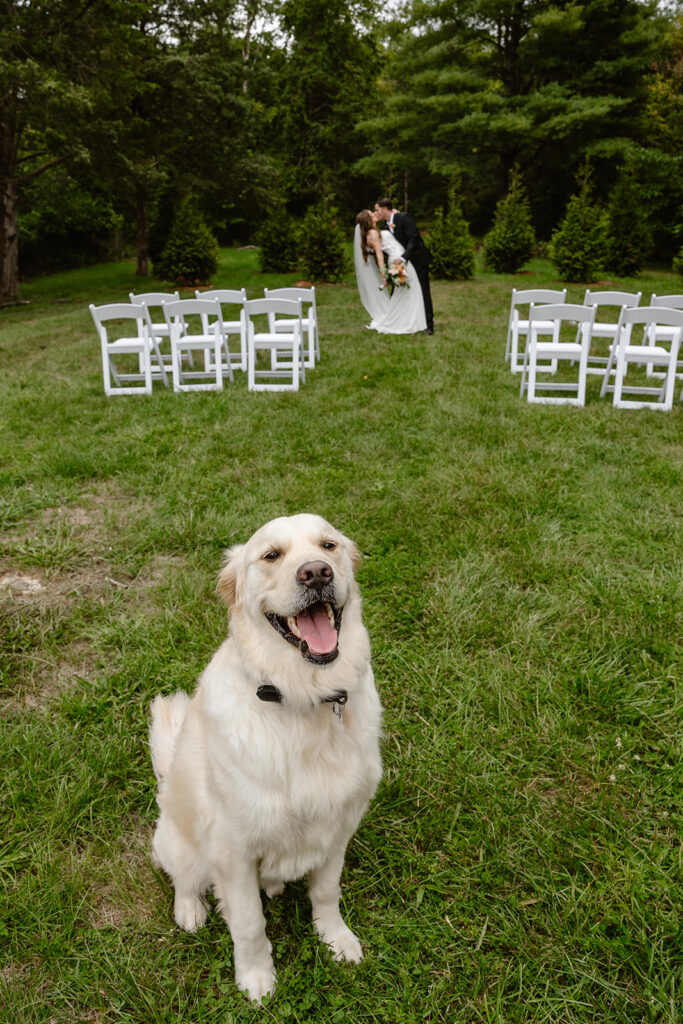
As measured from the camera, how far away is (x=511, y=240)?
18000 millimetres

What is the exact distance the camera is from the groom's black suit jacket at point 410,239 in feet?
35.6

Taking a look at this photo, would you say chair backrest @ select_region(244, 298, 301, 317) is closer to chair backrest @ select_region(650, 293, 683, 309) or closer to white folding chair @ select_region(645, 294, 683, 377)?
white folding chair @ select_region(645, 294, 683, 377)

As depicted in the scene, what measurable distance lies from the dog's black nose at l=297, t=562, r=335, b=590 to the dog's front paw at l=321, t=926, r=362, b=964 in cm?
114

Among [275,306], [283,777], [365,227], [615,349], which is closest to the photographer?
[283,777]

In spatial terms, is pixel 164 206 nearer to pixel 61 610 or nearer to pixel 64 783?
pixel 61 610

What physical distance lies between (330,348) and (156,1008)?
938 cm

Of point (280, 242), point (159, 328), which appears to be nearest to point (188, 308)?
point (159, 328)

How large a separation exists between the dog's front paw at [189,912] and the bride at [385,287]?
33.3 ft

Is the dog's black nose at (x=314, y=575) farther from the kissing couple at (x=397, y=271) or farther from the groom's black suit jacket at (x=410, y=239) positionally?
the groom's black suit jacket at (x=410, y=239)

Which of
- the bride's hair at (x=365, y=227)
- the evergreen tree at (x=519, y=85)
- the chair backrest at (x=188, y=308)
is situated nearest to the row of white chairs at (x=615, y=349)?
the chair backrest at (x=188, y=308)

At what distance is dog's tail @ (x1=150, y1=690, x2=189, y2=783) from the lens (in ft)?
7.14

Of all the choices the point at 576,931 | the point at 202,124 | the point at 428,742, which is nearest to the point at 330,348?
the point at 428,742

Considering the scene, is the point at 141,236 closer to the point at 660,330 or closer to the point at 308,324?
the point at 308,324

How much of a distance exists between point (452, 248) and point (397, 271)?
750 cm
